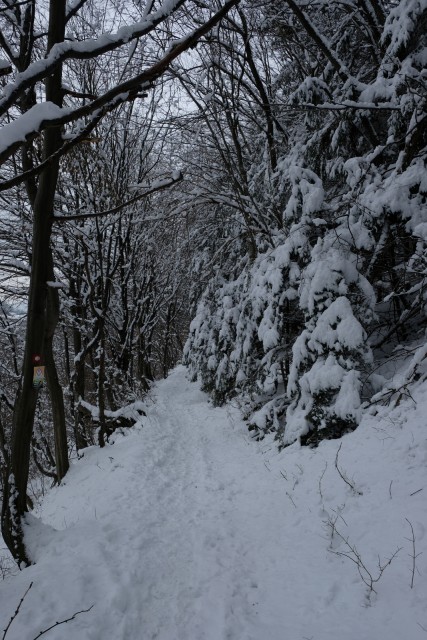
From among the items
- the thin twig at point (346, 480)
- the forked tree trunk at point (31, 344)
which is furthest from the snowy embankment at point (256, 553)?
the forked tree trunk at point (31, 344)

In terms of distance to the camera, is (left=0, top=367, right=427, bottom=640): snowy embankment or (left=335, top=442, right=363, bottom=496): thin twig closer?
(left=0, top=367, right=427, bottom=640): snowy embankment

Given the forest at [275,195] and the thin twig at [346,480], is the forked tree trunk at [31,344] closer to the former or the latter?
the forest at [275,195]

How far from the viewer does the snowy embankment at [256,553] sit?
8.65 feet

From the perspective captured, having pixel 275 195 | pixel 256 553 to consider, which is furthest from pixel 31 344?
pixel 275 195

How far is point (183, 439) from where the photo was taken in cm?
924

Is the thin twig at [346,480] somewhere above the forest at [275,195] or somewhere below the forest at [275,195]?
below

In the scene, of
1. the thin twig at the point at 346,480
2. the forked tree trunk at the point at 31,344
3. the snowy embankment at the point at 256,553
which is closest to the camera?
the snowy embankment at the point at 256,553

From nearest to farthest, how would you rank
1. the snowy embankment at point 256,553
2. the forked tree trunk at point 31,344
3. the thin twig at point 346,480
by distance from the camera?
1. the snowy embankment at point 256,553
2. the forked tree trunk at point 31,344
3. the thin twig at point 346,480

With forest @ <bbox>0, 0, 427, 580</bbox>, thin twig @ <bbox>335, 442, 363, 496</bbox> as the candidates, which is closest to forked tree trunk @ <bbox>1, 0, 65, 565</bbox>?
forest @ <bbox>0, 0, 427, 580</bbox>

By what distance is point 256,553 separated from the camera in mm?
3760

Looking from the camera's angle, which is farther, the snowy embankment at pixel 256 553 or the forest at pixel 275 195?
the forest at pixel 275 195

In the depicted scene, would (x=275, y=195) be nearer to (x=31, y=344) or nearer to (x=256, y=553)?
(x=31, y=344)

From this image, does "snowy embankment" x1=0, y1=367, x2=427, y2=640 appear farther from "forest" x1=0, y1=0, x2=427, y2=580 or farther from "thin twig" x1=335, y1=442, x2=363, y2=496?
"forest" x1=0, y1=0, x2=427, y2=580

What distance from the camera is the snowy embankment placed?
2.64 m
